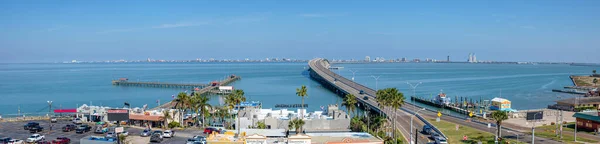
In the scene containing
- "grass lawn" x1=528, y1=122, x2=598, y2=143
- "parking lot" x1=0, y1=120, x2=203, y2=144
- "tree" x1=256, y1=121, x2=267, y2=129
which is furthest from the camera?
"tree" x1=256, y1=121, x2=267, y2=129

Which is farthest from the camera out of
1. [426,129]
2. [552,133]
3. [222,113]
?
[222,113]

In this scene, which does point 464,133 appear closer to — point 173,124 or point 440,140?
point 440,140

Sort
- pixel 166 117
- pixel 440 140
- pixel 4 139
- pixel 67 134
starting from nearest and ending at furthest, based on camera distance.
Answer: pixel 4 139, pixel 440 140, pixel 67 134, pixel 166 117

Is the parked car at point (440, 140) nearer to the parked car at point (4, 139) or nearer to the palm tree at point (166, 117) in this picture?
the palm tree at point (166, 117)

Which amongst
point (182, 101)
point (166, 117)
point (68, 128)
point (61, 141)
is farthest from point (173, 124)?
point (61, 141)

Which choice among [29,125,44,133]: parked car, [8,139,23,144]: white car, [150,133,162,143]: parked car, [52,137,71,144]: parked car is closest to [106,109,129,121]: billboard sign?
[29,125,44,133]: parked car

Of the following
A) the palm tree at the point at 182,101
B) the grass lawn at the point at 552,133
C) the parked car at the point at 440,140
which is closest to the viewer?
the parked car at the point at 440,140

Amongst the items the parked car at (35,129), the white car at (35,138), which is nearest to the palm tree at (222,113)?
Result: the parked car at (35,129)

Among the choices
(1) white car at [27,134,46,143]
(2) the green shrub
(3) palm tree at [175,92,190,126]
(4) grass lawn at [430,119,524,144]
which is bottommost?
(4) grass lawn at [430,119,524,144]

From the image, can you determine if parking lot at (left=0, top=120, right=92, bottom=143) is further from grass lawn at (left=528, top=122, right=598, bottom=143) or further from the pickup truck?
grass lawn at (left=528, top=122, right=598, bottom=143)

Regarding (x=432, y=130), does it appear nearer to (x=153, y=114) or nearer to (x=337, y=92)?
(x=153, y=114)

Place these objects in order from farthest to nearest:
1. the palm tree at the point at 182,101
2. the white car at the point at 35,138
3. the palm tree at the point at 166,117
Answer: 1. the palm tree at the point at 182,101
2. the palm tree at the point at 166,117
3. the white car at the point at 35,138

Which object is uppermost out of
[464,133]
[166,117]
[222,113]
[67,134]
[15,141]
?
[166,117]

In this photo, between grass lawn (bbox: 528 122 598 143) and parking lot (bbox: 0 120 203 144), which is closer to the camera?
parking lot (bbox: 0 120 203 144)
